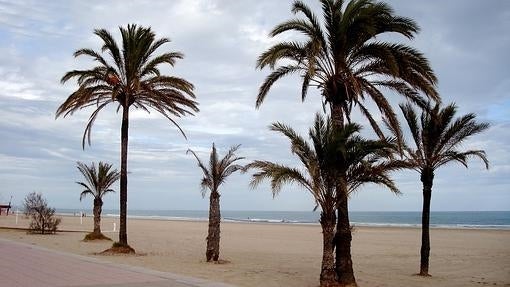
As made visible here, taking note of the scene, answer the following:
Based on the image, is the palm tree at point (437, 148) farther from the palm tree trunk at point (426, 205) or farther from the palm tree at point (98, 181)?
the palm tree at point (98, 181)

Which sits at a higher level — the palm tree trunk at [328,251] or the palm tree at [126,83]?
the palm tree at [126,83]

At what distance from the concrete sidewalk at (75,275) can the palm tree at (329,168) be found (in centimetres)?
278

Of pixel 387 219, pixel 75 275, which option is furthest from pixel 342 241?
pixel 387 219

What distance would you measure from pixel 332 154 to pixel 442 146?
17.4 ft

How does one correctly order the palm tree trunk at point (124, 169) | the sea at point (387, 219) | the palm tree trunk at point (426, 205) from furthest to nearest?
1. the sea at point (387, 219)
2. the palm tree trunk at point (124, 169)
3. the palm tree trunk at point (426, 205)

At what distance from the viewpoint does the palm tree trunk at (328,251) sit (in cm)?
1267

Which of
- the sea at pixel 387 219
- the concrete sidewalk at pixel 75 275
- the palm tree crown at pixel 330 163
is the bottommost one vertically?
the sea at pixel 387 219

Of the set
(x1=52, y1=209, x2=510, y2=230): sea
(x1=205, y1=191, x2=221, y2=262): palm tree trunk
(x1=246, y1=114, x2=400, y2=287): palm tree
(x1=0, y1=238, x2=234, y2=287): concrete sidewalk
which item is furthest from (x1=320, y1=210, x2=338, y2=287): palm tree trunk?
(x1=52, y1=209, x2=510, y2=230): sea

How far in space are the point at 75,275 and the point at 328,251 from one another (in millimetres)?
6039

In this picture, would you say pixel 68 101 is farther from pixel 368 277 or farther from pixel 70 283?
pixel 368 277

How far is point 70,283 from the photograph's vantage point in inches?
442

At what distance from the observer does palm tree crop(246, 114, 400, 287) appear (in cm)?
1249

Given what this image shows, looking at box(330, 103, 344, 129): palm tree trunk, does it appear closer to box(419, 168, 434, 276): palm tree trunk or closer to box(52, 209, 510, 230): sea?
box(419, 168, 434, 276): palm tree trunk

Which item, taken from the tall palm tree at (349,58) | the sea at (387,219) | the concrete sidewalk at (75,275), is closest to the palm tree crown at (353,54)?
the tall palm tree at (349,58)
